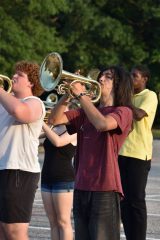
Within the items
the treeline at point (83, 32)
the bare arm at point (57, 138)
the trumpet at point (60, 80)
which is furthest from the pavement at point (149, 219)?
the treeline at point (83, 32)

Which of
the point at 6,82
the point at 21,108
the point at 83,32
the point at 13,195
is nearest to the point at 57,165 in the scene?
the point at 6,82

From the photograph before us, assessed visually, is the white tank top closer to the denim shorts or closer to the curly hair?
the curly hair

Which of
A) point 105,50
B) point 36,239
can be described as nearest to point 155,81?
point 105,50

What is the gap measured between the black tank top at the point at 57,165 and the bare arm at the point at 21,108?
1.44 metres

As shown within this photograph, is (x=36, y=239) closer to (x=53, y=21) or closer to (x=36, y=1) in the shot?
(x=36, y=1)

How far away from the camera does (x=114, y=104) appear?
630 centimetres

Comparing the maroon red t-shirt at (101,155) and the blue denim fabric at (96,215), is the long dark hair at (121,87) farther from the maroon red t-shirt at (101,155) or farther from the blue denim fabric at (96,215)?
the blue denim fabric at (96,215)

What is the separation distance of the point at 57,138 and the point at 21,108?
4.70ft

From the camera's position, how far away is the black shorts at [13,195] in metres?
6.16

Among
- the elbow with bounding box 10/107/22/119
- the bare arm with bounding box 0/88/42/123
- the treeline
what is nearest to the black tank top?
the bare arm with bounding box 0/88/42/123

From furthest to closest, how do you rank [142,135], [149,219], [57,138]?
[149,219]
[142,135]
[57,138]

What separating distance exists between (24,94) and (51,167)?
1.42 m

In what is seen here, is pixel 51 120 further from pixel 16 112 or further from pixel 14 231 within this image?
pixel 14 231

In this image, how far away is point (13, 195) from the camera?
6.17 m
